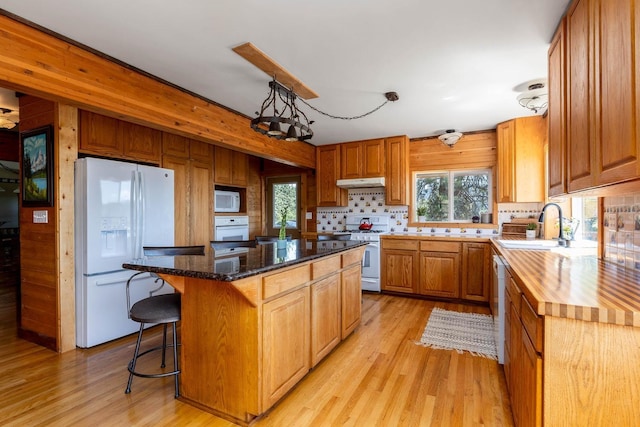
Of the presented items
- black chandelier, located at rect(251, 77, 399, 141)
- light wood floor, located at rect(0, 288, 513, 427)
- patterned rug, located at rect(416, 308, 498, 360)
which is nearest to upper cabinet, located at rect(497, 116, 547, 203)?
patterned rug, located at rect(416, 308, 498, 360)

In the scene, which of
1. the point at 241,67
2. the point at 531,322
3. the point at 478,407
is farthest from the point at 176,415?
the point at 241,67

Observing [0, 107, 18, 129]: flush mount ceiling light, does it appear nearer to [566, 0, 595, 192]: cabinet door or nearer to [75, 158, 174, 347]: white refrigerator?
[75, 158, 174, 347]: white refrigerator

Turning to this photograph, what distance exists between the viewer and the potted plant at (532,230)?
376 centimetres

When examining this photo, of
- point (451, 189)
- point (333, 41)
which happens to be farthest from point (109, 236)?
point (451, 189)

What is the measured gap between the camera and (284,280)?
1.93 metres

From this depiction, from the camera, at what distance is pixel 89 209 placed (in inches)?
107

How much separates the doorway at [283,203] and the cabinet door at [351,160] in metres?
1.06

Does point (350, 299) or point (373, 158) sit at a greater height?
point (373, 158)

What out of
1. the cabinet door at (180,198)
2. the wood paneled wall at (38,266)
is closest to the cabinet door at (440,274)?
the cabinet door at (180,198)

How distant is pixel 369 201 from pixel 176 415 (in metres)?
3.97

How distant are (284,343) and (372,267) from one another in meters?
2.76

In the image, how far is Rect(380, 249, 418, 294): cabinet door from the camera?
4.32m

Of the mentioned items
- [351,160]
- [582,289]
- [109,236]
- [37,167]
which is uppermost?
[351,160]

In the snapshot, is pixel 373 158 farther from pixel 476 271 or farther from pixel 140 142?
pixel 140 142
